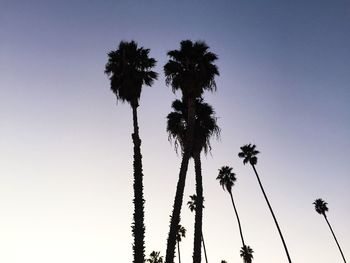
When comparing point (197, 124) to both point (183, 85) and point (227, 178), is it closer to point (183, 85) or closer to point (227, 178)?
point (183, 85)

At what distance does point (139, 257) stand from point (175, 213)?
2.84 meters

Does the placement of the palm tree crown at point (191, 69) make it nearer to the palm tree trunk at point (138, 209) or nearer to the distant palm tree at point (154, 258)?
the palm tree trunk at point (138, 209)

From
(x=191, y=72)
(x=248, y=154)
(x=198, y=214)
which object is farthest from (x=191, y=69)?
(x=248, y=154)

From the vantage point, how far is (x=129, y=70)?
77.9ft

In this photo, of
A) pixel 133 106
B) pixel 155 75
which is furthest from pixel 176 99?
pixel 133 106

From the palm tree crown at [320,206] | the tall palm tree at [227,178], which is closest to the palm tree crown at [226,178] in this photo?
the tall palm tree at [227,178]

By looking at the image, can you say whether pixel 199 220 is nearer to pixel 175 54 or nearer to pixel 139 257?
pixel 139 257

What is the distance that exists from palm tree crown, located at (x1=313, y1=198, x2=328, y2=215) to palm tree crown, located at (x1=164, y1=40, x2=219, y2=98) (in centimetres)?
5400

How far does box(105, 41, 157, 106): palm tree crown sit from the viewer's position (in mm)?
23297

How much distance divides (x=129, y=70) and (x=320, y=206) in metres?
57.5

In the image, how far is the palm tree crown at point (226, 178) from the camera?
5641 cm

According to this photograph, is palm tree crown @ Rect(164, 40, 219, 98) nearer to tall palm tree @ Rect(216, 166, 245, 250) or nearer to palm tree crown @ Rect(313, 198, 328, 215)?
tall palm tree @ Rect(216, 166, 245, 250)

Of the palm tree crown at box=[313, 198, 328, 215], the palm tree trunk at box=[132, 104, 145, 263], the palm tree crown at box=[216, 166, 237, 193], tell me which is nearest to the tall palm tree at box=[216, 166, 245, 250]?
the palm tree crown at box=[216, 166, 237, 193]

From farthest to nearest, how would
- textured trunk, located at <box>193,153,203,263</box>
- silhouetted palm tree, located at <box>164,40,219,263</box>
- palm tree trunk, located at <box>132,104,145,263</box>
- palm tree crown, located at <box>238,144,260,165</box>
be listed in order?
palm tree crown, located at <box>238,144,260,165</box>
silhouetted palm tree, located at <box>164,40,219,263</box>
textured trunk, located at <box>193,153,203,263</box>
palm tree trunk, located at <box>132,104,145,263</box>
